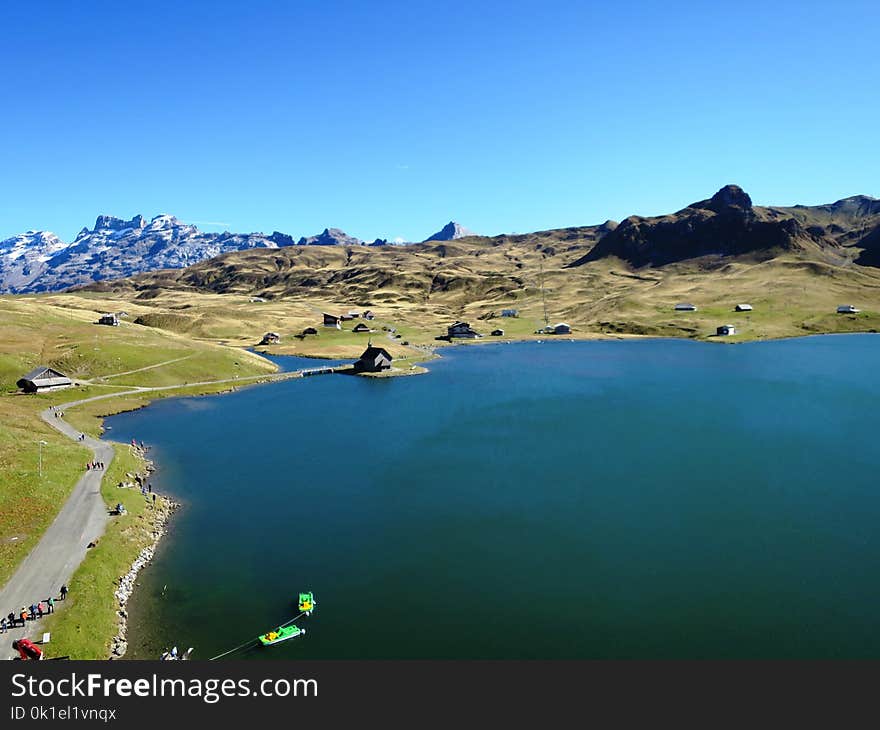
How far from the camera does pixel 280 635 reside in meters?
38.5

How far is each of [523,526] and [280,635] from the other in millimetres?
26595

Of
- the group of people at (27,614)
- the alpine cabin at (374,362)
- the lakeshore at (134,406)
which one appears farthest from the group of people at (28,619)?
the alpine cabin at (374,362)

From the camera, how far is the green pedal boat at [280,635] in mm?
38156

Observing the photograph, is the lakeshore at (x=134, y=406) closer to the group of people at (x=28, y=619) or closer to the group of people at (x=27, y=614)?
the group of people at (x=28, y=619)

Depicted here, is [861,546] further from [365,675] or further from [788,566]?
[365,675]

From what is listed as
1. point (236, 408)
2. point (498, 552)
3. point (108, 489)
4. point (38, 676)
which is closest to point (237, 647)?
point (38, 676)

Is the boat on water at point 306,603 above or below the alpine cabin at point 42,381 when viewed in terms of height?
below

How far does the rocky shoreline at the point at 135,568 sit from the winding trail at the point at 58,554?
5.97ft

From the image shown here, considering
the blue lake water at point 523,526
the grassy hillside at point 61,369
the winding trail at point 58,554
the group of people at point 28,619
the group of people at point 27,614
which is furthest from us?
the grassy hillside at point 61,369

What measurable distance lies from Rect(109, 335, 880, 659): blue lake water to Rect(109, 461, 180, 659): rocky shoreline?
2.91ft

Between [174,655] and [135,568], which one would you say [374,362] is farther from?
[174,655]

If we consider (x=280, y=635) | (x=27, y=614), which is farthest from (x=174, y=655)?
(x=27, y=614)

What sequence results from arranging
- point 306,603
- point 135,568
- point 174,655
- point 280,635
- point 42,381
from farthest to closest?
point 42,381
point 135,568
point 306,603
point 280,635
point 174,655

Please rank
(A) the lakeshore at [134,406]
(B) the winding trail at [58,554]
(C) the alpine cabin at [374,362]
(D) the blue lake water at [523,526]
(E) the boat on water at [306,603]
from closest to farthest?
(A) the lakeshore at [134,406], (B) the winding trail at [58,554], (D) the blue lake water at [523,526], (E) the boat on water at [306,603], (C) the alpine cabin at [374,362]
